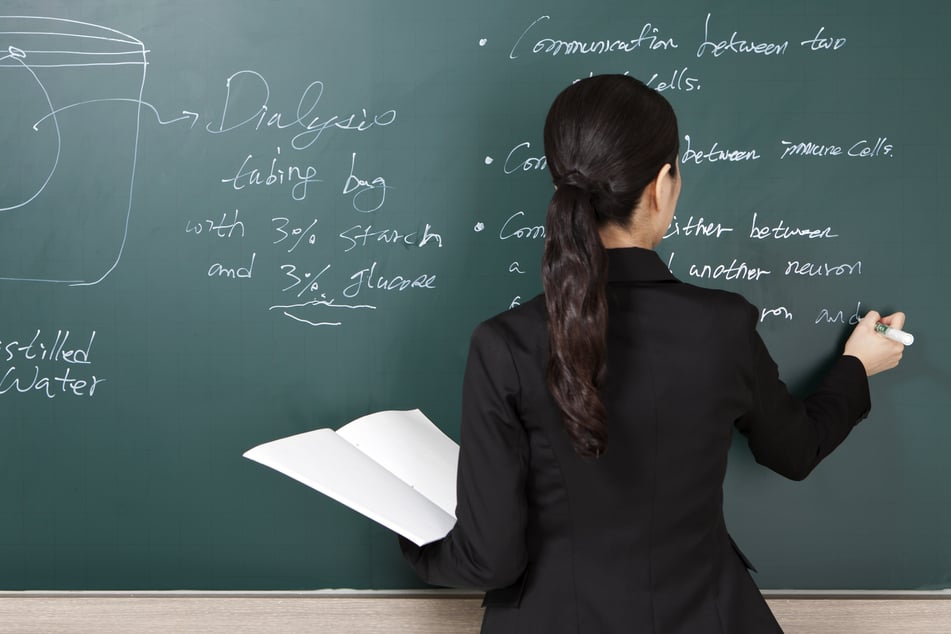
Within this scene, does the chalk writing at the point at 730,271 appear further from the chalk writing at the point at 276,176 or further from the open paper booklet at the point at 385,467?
the chalk writing at the point at 276,176

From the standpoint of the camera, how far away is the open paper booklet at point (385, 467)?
0.84 metres

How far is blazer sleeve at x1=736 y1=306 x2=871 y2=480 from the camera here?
84 cm

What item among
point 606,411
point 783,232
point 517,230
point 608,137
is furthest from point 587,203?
point 783,232

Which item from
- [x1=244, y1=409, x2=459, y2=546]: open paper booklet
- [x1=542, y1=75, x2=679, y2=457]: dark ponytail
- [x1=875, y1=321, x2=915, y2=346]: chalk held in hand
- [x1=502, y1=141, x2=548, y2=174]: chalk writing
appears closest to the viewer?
[x1=542, y1=75, x2=679, y2=457]: dark ponytail

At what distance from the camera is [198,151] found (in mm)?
1253

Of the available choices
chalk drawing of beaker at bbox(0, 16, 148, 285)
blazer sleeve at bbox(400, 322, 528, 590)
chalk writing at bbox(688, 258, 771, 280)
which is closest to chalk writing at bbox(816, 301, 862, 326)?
chalk writing at bbox(688, 258, 771, 280)

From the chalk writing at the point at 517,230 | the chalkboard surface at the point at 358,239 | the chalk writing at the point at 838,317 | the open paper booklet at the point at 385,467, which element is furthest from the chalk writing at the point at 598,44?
the open paper booklet at the point at 385,467

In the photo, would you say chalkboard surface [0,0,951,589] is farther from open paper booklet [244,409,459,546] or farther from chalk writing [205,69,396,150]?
open paper booklet [244,409,459,546]

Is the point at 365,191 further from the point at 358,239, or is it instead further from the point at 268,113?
the point at 268,113

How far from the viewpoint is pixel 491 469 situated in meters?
0.76

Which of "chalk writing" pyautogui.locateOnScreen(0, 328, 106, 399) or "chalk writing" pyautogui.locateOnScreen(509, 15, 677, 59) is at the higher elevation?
"chalk writing" pyautogui.locateOnScreen(509, 15, 677, 59)

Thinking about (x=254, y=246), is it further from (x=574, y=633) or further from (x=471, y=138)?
(x=574, y=633)

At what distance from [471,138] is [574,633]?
0.80 metres

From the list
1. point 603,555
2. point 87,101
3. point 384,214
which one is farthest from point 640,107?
point 87,101
